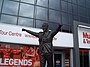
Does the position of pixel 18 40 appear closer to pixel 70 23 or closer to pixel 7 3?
pixel 7 3

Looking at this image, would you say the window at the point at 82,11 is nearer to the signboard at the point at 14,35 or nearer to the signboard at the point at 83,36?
the signboard at the point at 83,36

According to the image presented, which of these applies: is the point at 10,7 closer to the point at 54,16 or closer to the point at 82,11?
the point at 54,16

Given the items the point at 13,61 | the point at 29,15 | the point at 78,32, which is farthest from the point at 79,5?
the point at 13,61

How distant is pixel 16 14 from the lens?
13.3m

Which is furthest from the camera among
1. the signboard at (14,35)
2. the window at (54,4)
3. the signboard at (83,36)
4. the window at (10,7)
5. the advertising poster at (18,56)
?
the signboard at (83,36)

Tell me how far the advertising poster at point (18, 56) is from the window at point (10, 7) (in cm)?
274

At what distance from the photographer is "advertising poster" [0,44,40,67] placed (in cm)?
1223

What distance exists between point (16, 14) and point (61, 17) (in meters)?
4.83

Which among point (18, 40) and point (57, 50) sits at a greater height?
point (18, 40)

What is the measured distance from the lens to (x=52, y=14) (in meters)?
15.5

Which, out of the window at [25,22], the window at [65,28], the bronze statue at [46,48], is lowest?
the bronze statue at [46,48]

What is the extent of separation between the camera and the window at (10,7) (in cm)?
1289

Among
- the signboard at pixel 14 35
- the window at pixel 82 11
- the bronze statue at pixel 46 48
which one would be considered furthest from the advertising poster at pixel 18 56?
the bronze statue at pixel 46 48

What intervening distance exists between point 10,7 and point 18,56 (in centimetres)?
405
